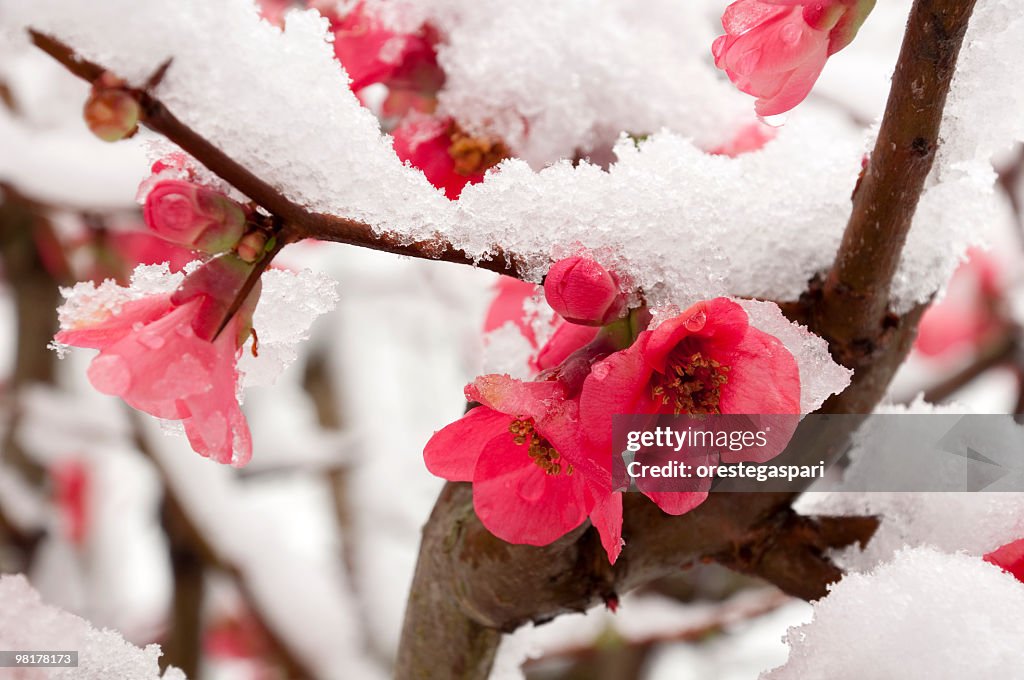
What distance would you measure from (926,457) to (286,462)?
2020 mm

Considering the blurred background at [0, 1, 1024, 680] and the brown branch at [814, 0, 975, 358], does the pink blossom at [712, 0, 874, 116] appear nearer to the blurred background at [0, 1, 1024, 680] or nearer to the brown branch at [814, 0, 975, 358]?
the brown branch at [814, 0, 975, 358]

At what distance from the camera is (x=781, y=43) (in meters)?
0.57

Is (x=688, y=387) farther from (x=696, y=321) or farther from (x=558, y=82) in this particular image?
(x=558, y=82)

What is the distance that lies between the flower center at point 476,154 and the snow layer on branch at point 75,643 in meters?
0.48

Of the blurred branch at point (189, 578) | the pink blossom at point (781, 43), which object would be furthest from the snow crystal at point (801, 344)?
the blurred branch at point (189, 578)

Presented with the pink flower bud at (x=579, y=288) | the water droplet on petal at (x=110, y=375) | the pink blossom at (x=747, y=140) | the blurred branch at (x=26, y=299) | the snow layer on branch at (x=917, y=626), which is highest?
the blurred branch at (x=26, y=299)

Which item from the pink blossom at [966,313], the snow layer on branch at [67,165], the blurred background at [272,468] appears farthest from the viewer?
the pink blossom at [966,313]

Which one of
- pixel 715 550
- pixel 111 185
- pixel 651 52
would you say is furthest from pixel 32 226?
pixel 715 550

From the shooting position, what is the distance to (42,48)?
447 mm

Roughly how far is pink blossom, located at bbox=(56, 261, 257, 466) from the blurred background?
0.89ft

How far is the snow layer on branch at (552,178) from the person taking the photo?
1.68 ft

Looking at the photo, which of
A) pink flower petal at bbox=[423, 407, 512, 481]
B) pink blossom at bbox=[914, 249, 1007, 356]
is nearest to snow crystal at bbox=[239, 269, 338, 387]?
pink flower petal at bbox=[423, 407, 512, 481]

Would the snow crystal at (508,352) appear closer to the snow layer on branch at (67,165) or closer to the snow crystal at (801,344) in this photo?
the snow crystal at (801,344)

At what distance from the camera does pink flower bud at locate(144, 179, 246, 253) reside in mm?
500
